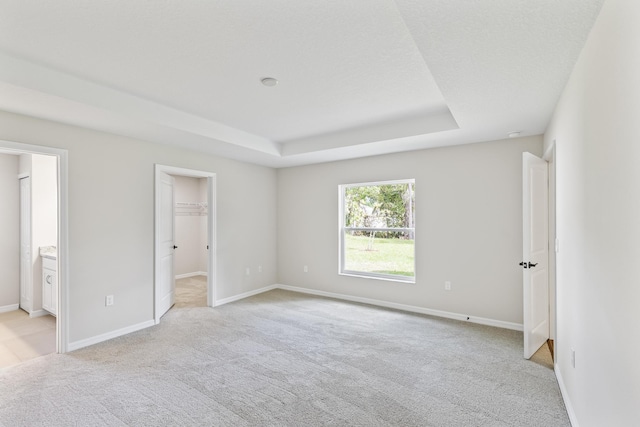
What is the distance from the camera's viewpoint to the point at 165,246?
4586mm

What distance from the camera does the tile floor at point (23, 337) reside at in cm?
314

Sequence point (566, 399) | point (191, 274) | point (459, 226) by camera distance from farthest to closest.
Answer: point (191, 274), point (459, 226), point (566, 399)

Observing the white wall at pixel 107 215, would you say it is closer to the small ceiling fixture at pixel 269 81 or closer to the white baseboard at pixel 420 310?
the small ceiling fixture at pixel 269 81

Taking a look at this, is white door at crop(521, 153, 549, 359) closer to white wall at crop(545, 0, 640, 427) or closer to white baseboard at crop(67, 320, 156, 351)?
white wall at crop(545, 0, 640, 427)

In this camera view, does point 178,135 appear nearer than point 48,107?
No

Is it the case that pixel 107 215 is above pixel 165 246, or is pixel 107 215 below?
above

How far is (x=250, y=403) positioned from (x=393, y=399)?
1066 millimetres

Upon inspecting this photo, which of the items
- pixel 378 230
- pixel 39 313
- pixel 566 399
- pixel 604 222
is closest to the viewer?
pixel 604 222

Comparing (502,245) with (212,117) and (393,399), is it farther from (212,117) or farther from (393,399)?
(212,117)

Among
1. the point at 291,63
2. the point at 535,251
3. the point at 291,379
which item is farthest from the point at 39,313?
the point at 535,251

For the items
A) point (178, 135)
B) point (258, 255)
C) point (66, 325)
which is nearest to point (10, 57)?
point (178, 135)

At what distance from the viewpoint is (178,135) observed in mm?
3684

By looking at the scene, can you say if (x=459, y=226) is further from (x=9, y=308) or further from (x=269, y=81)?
(x=9, y=308)

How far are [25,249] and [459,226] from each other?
607 centimetres
